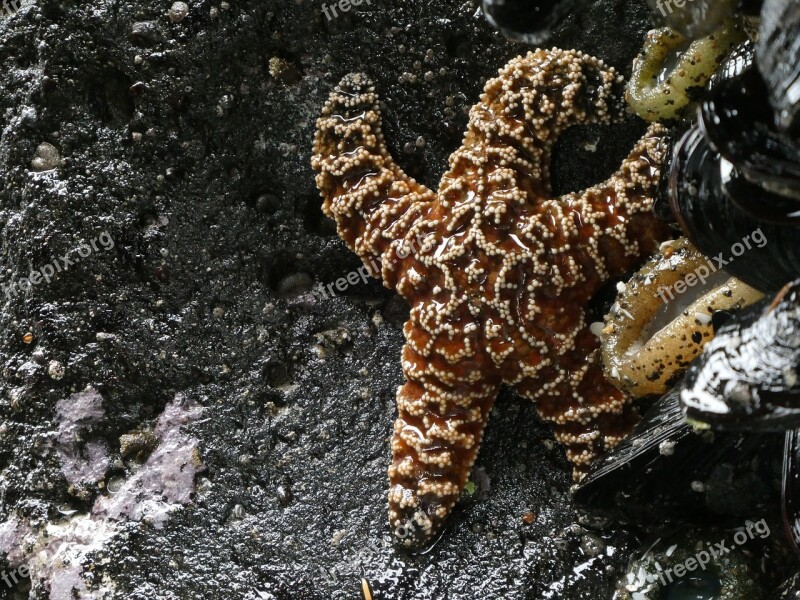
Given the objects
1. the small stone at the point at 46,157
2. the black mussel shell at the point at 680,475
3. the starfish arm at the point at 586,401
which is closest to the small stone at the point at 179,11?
the small stone at the point at 46,157

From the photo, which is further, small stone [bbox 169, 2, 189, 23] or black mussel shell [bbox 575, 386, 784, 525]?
small stone [bbox 169, 2, 189, 23]

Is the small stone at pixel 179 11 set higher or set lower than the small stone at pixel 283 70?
higher

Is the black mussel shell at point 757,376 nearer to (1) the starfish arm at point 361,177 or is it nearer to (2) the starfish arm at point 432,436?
(2) the starfish arm at point 432,436

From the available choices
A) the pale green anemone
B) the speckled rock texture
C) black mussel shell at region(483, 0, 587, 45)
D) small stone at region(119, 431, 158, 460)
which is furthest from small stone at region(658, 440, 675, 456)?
small stone at region(119, 431, 158, 460)

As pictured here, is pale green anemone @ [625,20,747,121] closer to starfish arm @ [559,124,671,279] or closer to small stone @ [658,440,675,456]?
starfish arm @ [559,124,671,279]

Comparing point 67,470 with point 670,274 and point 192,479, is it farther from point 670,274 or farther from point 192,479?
point 670,274

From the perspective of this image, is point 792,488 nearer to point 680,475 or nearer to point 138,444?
point 680,475

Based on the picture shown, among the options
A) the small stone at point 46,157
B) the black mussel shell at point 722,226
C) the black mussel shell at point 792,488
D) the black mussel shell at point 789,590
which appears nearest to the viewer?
the black mussel shell at point 722,226
